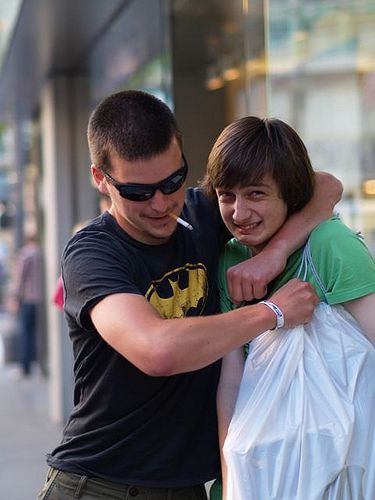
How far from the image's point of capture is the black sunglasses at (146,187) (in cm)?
236

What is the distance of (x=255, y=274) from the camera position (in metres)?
2.47

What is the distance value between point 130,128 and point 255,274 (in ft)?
1.58

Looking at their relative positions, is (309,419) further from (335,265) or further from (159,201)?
(159,201)

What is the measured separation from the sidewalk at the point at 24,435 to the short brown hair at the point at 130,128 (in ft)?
16.2

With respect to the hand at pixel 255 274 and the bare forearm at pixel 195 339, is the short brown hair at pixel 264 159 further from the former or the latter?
the bare forearm at pixel 195 339

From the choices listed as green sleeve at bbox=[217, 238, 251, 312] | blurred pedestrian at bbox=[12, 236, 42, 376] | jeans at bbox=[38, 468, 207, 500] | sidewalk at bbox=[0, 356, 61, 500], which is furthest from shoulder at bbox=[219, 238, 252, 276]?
blurred pedestrian at bbox=[12, 236, 42, 376]

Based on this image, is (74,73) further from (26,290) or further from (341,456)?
(341,456)

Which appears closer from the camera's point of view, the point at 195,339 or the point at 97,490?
the point at 195,339

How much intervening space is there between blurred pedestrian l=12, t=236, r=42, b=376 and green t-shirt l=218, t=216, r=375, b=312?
10.6m

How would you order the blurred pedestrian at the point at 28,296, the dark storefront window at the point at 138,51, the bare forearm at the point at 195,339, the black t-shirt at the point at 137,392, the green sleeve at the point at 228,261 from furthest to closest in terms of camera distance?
the blurred pedestrian at the point at 28,296 → the dark storefront window at the point at 138,51 → the green sleeve at the point at 228,261 → the black t-shirt at the point at 137,392 → the bare forearm at the point at 195,339

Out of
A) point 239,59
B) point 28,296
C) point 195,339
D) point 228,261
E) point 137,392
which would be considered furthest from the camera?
point 28,296

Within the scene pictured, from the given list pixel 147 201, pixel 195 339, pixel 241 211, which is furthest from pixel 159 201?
pixel 195 339

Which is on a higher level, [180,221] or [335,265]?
[180,221]

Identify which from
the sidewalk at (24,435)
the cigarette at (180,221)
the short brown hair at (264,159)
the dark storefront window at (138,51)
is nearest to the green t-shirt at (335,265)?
the short brown hair at (264,159)
